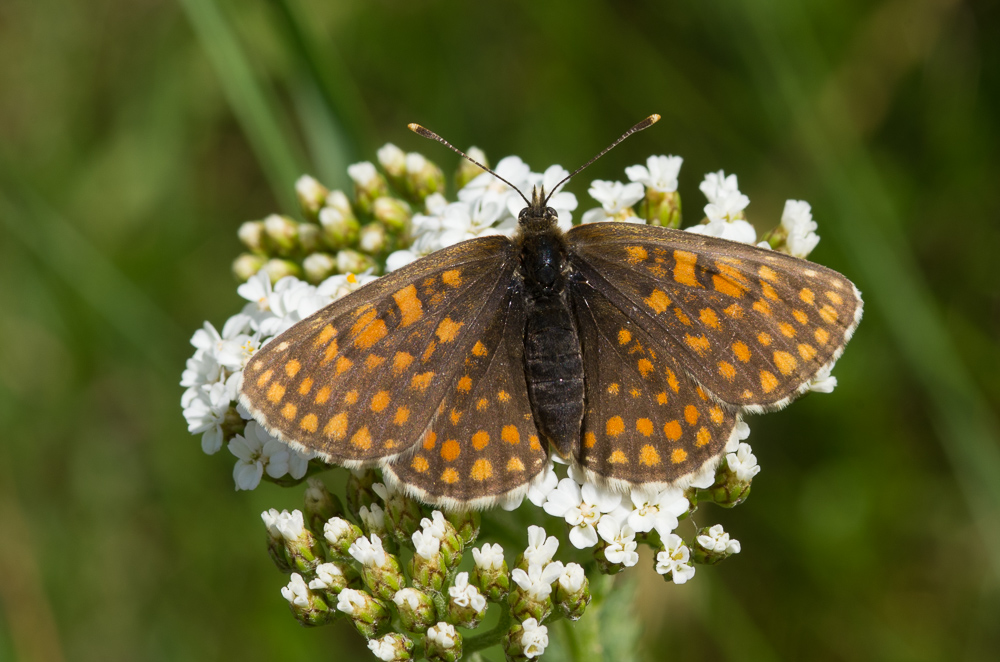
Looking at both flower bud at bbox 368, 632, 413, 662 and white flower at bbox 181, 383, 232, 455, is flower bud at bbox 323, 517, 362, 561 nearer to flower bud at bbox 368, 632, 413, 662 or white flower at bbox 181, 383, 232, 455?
flower bud at bbox 368, 632, 413, 662

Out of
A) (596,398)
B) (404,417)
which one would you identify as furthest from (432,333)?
(596,398)

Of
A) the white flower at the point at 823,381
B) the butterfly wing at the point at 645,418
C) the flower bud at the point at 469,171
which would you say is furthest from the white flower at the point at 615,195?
the white flower at the point at 823,381

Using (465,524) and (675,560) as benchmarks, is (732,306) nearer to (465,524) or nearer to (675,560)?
(675,560)

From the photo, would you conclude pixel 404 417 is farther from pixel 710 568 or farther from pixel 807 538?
pixel 807 538

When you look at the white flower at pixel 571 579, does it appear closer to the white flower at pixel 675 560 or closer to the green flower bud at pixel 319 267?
the white flower at pixel 675 560

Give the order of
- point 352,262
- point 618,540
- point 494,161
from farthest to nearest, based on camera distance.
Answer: point 494,161 < point 352,262 < point 618,540

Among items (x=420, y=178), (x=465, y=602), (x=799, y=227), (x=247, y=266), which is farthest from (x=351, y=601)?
(x=799, y=227)

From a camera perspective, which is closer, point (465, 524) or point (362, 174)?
point (465, 524)
